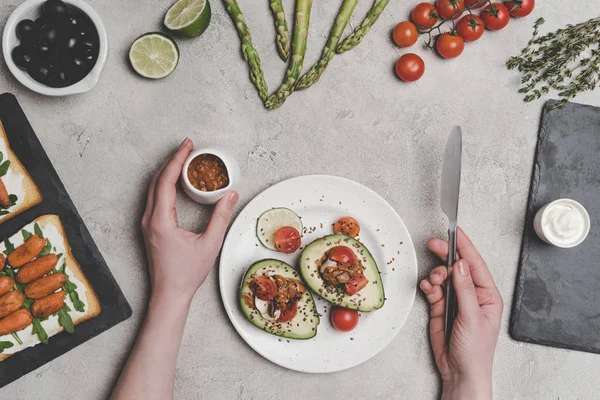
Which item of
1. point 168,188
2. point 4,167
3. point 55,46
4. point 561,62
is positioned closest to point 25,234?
point 4,167

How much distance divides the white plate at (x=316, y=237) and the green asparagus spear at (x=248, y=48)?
477 millimetres

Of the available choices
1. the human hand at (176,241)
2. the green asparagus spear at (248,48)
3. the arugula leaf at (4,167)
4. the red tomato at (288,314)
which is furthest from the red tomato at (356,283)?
the arugula leaf at (4,167)

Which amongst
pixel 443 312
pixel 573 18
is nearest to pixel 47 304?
pixel 443 312

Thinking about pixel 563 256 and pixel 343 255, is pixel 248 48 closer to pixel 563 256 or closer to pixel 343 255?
pixel 343 255

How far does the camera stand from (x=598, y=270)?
2.69 meters

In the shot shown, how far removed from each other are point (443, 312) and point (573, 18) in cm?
159

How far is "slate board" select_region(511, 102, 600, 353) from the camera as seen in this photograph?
2660mm

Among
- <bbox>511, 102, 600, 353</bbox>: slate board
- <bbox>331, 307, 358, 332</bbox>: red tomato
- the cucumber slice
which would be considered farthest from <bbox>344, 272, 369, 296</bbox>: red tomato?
<bbox>511, 102, 600, 353</bbox>: slate board

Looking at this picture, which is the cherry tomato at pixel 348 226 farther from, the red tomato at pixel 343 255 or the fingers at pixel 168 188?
the fingers at pixel 168 188

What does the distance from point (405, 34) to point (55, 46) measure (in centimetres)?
153

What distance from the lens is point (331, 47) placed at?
2.55m

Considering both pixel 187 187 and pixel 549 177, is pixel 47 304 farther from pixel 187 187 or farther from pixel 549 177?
pixel 549 177

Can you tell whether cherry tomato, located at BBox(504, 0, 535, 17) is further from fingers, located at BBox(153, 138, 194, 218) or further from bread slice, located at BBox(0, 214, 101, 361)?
bread slice, located at BBox(0, 214, 101, 361)

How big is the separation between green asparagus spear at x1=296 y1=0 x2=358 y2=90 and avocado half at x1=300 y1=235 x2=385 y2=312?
73 centimetres
